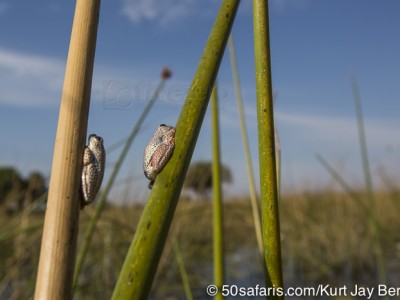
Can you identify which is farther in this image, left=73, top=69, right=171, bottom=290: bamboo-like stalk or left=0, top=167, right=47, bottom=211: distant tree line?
left=0, top=167, right=47, bottom=211: distant tree line

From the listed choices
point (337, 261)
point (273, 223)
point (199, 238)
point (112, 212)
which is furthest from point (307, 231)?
point (273, 223)

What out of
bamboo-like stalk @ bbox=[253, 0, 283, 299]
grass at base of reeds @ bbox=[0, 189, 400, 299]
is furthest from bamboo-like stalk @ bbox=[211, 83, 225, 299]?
grass at base of reeds @ bbox=[0, 189, 400, 299]

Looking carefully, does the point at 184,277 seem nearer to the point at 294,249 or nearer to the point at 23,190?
the point at 23,190

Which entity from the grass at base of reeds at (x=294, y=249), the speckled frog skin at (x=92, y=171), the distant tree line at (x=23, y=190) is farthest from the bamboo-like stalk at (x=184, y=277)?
the distant tree line at (x=23, y=190)

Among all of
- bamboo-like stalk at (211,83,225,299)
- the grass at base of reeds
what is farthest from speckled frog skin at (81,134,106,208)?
the grass at base of reeds

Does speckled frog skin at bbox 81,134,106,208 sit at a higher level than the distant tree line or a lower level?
lower

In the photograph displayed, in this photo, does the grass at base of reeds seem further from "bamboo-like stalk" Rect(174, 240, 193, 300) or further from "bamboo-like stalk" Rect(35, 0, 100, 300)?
"bamboo-like stalk" Rect(35, 0, 100, 300)

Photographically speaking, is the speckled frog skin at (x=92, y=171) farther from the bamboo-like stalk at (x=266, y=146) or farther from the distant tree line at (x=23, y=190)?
the distant tree line at (x=23, y=190)

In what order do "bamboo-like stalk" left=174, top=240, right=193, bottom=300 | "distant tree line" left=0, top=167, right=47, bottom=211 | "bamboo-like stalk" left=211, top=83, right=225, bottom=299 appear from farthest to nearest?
"distant tree line" left=0, top=167, right=47, bottom=211, "bamboo-like stalk" left=174, top=240, right=193, bottom=300, "bamboo-like stalk" left=211, top=83, right=225, bottom=299

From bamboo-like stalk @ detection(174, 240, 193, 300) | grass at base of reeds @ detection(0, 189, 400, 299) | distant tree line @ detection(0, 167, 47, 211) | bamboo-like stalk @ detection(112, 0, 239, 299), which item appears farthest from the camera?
grass at base of reeds @ detection(0, 189, 400, 299)
